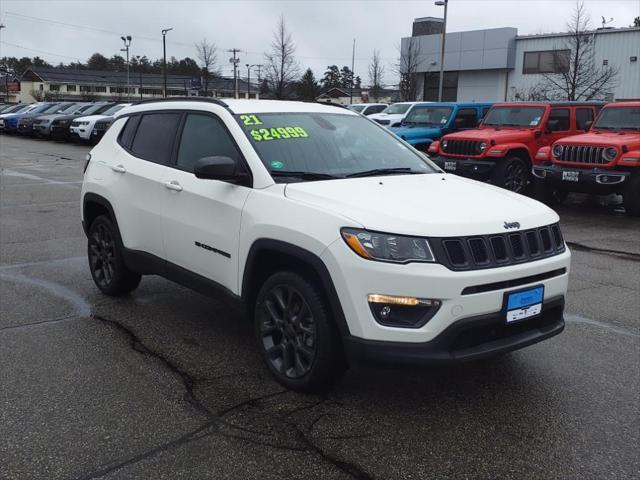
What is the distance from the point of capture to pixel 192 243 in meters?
4.60

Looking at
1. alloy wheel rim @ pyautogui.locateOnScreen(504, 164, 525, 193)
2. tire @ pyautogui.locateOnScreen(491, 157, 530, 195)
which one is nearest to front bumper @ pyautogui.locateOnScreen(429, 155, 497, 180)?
tire @ pyautogui.locateOnScreen(491, 157, 530, 195)

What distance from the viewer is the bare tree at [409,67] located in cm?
4835

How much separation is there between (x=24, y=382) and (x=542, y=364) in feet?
11.2

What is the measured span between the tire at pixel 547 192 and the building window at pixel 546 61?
2994 centimetres

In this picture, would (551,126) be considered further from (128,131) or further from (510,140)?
(128,131)

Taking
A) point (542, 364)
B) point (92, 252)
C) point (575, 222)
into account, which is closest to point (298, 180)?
point (542, 364)

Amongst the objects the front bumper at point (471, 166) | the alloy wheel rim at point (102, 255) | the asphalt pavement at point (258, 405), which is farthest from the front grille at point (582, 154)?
the alloy wheel rim at point (102, 255)

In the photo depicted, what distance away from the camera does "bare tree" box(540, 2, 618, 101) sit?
37459mm

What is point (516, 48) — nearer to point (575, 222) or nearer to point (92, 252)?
point (575, 222)

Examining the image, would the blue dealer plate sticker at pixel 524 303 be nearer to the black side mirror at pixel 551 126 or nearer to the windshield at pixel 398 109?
the black side mirror at pixel 551 126

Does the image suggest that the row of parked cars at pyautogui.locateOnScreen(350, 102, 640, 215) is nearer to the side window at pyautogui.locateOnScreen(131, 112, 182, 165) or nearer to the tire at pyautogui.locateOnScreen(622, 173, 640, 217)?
the tire at pyautogui.locateOnScreen(622, 173, 640, 217)

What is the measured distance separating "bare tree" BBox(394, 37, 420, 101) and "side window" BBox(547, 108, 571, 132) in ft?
113

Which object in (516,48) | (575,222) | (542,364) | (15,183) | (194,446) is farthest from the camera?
(516,48)

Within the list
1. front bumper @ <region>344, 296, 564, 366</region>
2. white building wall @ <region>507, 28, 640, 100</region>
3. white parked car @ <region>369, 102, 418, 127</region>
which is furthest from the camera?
white building wall @ <region>507, 28, 640, 100</region>
